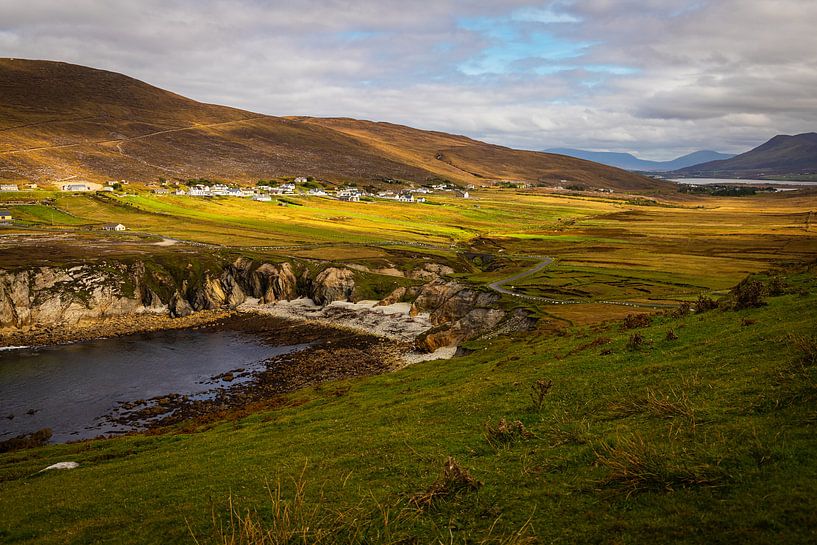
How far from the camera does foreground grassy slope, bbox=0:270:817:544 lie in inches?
536

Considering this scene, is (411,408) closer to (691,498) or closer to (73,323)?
(691,498)

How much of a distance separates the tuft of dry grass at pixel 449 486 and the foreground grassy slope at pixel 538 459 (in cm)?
31

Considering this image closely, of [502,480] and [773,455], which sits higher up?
[773,455]

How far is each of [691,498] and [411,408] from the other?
21.5 m

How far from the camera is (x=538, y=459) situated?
18969 mm

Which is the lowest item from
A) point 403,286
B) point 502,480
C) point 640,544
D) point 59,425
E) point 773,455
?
point 59,425

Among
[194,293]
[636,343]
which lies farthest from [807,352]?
[194,293]

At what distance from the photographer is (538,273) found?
116 metres

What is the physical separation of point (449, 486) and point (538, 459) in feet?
13.6

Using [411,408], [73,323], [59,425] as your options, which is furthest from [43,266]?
[411,408]

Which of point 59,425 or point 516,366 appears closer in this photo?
point 516,366

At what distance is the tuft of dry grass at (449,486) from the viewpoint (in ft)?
53.9

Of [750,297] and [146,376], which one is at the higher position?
[750,297]

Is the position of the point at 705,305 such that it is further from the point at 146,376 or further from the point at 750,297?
A: the point at 146,376
